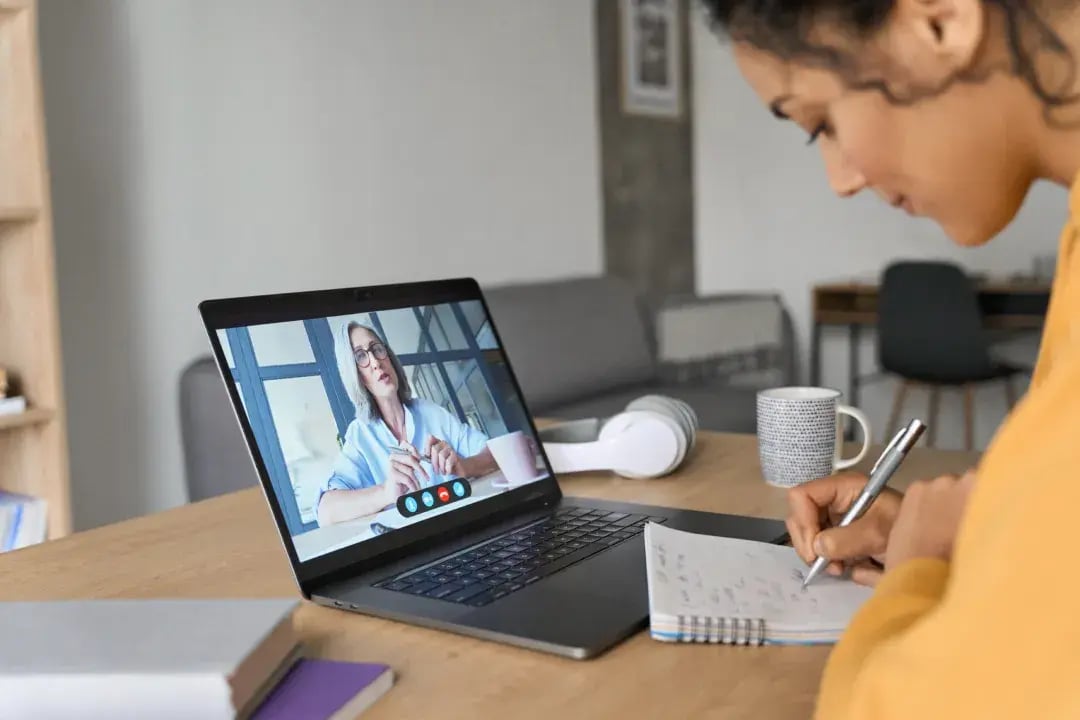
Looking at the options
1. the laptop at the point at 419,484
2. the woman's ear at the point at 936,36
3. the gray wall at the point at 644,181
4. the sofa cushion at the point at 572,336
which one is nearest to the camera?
the woman's ear at the point at 936,36

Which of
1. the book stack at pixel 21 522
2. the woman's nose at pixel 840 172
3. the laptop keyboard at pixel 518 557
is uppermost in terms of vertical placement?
the woman's nose at pixel 840 172

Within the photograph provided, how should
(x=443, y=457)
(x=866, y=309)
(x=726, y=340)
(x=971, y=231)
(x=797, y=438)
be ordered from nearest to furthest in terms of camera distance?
(x=971, y=231) < (x=443, y=457) < (x=797, y=438) < (x=726, y=340) < (x=866, y=309)

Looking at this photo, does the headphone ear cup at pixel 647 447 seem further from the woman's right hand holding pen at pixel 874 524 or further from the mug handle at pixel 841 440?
the woman's right hand holding pen at pixel 874 524

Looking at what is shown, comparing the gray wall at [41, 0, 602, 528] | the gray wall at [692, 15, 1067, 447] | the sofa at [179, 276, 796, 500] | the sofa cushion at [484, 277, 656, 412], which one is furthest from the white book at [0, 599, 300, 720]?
the gray wall at [692, 15, 1067, 447]

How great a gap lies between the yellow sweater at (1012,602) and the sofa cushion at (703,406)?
2059 mm

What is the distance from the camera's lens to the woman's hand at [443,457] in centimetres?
96

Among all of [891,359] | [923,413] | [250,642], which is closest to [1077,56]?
[250,642]

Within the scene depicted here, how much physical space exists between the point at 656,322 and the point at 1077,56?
9.56ft

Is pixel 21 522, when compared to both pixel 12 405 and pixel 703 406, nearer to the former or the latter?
pixel 12 405

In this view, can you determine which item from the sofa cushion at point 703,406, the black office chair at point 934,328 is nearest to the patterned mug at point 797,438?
the sofa cushion at point 703,406

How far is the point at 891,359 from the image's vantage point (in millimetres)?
3799

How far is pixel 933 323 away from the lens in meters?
3.67

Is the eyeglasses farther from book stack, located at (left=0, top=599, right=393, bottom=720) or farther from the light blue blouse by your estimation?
book stack, located at (left=0, top=599, right=393, bottom=720)

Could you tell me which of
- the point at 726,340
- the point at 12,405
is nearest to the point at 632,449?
the point at 12,405
